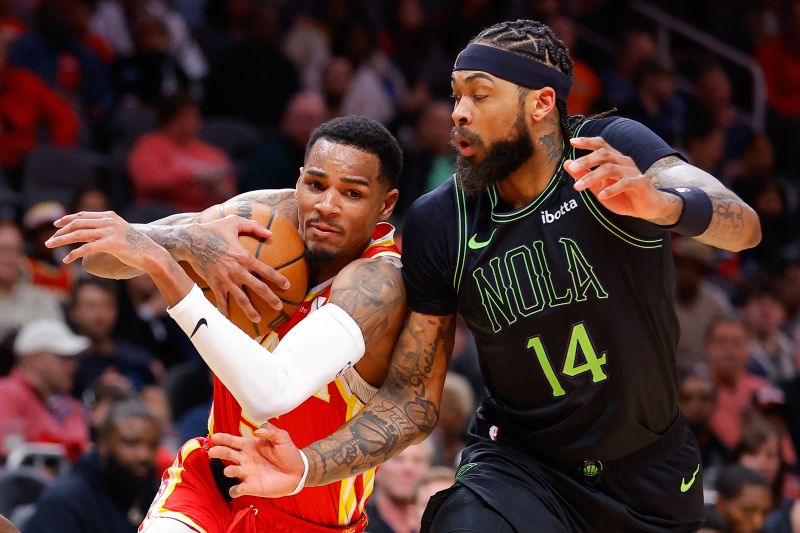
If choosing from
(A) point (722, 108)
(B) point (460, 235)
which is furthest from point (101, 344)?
(A) point (722, 108)

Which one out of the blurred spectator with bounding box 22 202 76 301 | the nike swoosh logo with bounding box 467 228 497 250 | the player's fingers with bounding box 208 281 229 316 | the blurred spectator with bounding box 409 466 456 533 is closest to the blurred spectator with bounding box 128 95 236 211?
the blurred spectator with bounding box 22 202 76 301

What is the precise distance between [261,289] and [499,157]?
972 millimetres

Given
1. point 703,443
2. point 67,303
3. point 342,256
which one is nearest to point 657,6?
point 703,443

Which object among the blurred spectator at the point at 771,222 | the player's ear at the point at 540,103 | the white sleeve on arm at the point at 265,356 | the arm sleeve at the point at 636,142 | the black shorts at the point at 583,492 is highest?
the player's ear at the point at 540,103

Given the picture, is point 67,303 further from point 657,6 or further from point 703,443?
point 657,6

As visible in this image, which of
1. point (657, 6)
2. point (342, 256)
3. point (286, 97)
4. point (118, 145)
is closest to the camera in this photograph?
point (342, 256)

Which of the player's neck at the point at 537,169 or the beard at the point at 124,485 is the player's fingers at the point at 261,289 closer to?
the player's neck at the point at 537,169

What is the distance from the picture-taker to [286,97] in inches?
495

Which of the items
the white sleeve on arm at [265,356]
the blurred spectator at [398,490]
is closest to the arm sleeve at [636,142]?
the white sleeve on arm at [265,356]

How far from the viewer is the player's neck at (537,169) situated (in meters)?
4.54

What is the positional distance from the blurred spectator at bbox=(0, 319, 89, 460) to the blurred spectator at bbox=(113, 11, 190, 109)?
12.3 feet

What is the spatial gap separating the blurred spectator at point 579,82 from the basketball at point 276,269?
27.9ft

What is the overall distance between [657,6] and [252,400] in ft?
41.4

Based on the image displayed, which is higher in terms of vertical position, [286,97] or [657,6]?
[286,97]
